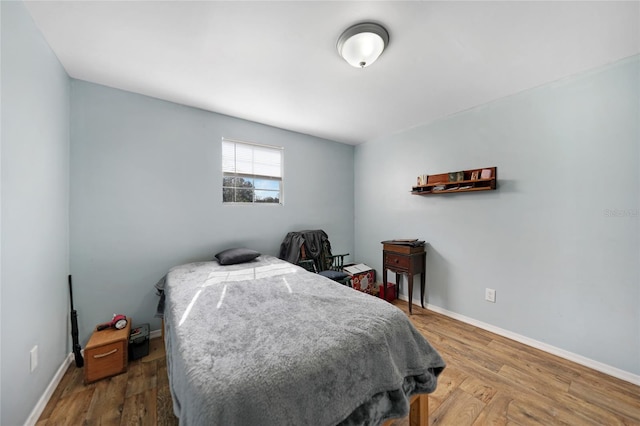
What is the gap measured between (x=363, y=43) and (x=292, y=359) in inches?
71.9

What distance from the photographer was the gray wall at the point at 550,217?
5.75 feet

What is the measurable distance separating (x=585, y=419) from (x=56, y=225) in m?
3.83

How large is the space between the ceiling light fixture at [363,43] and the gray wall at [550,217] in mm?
1668

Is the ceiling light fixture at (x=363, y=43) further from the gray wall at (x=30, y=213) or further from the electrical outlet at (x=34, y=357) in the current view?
the electrical outlet at (x=34, y=357)

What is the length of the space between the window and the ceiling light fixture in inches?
69.0

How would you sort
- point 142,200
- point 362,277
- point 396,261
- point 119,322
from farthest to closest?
point 362,277 < point 396,261 < point 142,200 < point 119,322

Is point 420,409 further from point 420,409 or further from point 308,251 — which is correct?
point 308,251

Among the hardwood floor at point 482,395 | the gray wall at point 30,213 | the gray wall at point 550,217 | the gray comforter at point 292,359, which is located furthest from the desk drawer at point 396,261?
the gray wall at point 30,213

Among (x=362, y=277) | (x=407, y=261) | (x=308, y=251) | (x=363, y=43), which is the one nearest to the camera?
(x=363, y=43)

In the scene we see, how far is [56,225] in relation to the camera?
1.74 m

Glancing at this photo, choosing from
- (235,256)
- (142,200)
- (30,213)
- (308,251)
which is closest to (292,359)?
(235,256)

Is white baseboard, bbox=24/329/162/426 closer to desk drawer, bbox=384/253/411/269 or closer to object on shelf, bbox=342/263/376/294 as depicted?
object on shelf, bbox=342/263/376/294

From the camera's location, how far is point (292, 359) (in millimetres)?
910

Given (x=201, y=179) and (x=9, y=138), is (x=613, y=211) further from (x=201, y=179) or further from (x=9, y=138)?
(x=9, y=138)
